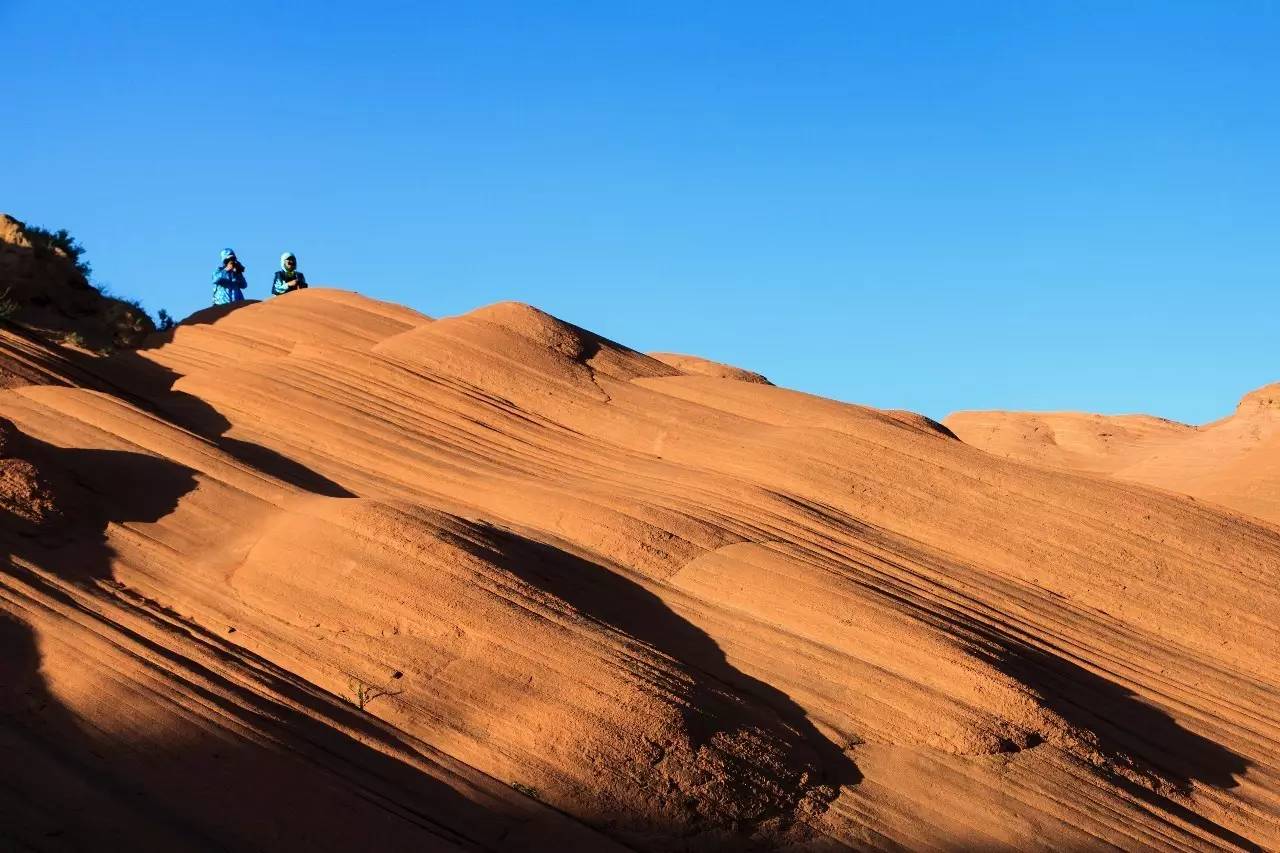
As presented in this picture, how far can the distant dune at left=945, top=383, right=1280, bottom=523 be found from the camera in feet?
63.9

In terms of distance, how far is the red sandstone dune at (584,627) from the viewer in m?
8.69

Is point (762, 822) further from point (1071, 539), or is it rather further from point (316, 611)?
point (1071, 539)

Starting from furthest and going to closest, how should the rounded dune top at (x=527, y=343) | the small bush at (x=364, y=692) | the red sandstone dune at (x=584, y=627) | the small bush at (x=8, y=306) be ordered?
the small bush at (x=8, y=306)
the rounded dune top at (x=527, y=343)
the small bush at (x=364, y=692)
the red sandstone dune at (x=584, y=627)

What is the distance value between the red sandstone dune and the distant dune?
3833 mm

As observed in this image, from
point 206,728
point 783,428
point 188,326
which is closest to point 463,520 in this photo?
point 206,728

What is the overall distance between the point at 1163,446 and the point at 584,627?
19010 millimetres

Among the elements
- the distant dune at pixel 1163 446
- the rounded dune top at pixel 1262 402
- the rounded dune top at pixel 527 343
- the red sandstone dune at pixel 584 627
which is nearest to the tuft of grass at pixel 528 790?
the red sandstone dune at pixel 584 627

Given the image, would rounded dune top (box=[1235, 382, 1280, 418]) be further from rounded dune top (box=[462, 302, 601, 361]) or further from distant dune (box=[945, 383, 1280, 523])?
rounded dune top (box=[462, 302, 601, 361])

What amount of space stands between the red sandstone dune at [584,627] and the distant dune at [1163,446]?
3833 mm

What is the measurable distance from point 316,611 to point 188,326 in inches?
431

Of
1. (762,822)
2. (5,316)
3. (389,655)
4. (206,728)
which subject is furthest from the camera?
(5,316)

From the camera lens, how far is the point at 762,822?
9.50 metres

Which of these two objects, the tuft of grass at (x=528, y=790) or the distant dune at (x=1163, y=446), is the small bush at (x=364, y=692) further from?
the distant dune at (x=1163, y=446)

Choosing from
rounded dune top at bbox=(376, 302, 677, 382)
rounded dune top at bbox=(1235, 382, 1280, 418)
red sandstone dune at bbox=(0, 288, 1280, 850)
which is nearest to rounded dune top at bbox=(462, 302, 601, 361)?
rounded dune top at bbox=(376, 302, 677, 382)
